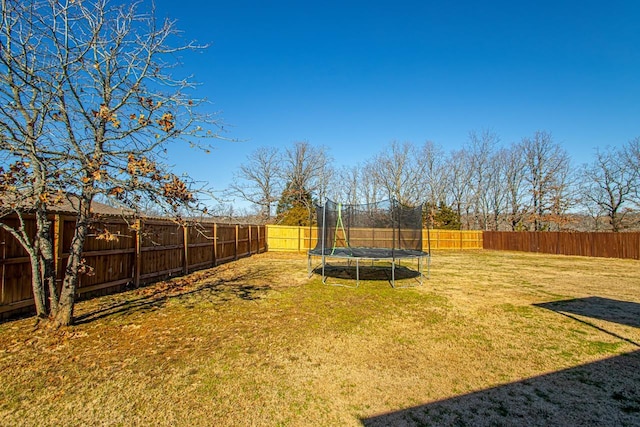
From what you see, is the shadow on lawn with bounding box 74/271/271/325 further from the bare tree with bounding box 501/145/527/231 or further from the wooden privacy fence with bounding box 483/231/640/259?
the bare tree with bounding box 501/145/527/231

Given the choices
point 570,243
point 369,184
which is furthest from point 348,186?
point 570,243

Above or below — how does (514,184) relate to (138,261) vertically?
above

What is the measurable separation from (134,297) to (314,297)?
319 centimetres

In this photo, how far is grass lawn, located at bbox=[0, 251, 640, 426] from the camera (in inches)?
85.6

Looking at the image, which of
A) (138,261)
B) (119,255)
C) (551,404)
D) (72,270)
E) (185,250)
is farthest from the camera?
(185,250)

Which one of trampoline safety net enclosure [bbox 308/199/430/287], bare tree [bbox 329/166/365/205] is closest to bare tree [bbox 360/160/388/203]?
bare tree [bbox 329/166/365/205]

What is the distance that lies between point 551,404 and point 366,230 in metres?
7.53

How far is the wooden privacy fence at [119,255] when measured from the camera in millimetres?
4027

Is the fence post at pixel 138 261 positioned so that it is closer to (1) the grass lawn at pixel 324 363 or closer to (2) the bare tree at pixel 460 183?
(1) the grass lawn at pixel 324 363

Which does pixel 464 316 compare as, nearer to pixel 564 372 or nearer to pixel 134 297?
pixel 564 372

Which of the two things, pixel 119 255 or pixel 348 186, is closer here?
pixel 119 255

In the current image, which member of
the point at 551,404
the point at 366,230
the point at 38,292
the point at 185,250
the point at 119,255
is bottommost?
the point at 551,404

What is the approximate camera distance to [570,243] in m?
16.8

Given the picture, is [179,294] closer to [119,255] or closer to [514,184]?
[119,255]
